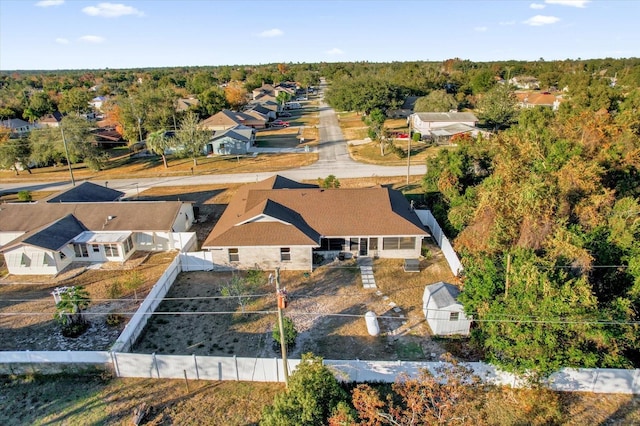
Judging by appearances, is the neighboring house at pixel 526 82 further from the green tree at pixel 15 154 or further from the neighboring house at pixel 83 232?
the neighboring house at pixel 83 232

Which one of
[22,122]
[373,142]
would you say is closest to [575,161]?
[373,142]

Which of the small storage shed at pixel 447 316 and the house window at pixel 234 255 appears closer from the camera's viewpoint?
the small storage shed at pixel 447 316

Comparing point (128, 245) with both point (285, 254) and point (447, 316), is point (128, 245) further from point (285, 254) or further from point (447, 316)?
point (447, 316)

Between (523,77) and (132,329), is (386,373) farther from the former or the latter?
(523,77)

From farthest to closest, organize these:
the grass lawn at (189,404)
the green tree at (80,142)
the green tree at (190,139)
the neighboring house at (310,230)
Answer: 1. the green tree at (190,139)
2. the green tree at (80,142)
3. the neighboring house at (310,230)
4. the grass lawn at (189,404)

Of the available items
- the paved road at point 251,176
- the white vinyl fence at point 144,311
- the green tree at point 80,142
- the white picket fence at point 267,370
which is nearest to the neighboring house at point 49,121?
the green tree at point 80,142

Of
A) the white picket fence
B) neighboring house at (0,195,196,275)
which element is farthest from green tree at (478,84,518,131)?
the white picket fence
